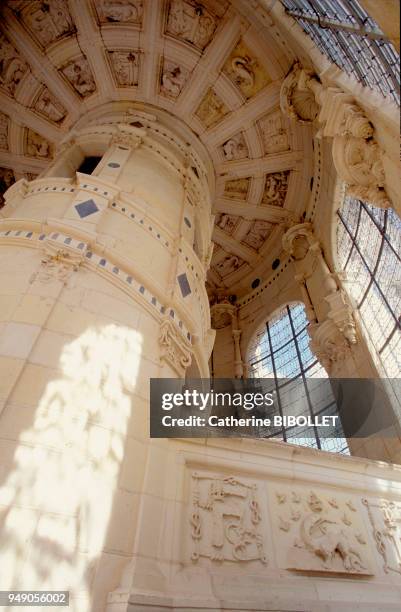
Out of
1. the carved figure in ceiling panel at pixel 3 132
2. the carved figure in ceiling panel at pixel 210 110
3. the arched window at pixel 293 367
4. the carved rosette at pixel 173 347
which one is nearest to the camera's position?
the carved rosette at pixel 173 347

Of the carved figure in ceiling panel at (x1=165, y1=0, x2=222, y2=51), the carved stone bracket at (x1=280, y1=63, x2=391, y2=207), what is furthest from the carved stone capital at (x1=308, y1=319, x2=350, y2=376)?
the carved figure in ceiling panel at (x1=165, y1=0, x2=222, y2=51)

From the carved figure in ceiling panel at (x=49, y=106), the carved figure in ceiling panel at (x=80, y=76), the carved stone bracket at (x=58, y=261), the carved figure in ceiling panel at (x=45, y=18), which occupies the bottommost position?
the carved stone bracket at (x=58, y=261)

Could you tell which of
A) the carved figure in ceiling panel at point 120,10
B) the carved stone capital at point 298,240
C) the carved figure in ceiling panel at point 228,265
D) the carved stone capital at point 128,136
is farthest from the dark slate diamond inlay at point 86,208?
the carved figure in ceiling panel at point 228,265

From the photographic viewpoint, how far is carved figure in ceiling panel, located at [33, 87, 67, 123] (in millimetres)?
10352

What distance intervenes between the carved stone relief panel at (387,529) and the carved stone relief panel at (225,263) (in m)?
9.95

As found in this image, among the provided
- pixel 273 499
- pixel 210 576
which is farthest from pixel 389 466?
pixel 210 576

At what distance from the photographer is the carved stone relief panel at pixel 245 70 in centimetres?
955

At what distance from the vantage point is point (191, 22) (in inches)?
367

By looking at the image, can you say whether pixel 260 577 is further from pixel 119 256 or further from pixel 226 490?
pixel 119 256

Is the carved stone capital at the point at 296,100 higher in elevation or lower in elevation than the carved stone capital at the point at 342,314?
higher

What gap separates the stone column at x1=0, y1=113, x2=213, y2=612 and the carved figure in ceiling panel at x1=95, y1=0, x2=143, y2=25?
517cm

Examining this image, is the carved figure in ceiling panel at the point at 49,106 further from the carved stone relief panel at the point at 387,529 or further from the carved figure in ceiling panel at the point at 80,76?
the carved stone relief panel at the point at 387,529

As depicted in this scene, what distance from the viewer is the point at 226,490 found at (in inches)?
149

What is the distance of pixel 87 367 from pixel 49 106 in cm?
944
